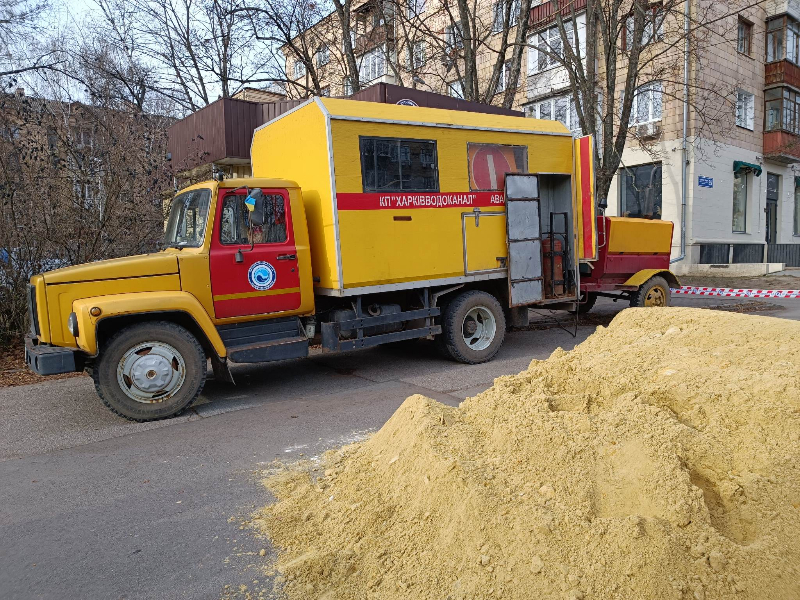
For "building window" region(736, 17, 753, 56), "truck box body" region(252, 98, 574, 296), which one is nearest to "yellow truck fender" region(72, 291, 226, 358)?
"truck box body" region(252, 98, 574, 296)

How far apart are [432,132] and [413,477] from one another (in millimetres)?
5431

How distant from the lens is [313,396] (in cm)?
691

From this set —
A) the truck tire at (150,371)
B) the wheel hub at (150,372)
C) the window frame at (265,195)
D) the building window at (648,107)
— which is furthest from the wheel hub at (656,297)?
the building window at (648,107)

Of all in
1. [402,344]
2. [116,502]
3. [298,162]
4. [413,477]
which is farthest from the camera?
[402,344]

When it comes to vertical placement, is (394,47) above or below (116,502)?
above

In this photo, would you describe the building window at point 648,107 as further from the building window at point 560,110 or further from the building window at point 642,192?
the building window at point 560,110

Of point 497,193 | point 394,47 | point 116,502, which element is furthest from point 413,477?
point 394,47

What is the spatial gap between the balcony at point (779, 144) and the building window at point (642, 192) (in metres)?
6.62

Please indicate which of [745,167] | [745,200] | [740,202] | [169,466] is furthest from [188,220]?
[745,200]

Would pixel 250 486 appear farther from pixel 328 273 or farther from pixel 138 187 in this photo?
pixel 138 187

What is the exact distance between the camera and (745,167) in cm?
2436

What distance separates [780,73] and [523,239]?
23.9m

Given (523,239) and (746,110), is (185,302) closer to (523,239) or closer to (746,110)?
(523,239)

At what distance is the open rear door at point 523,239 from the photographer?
8562 millimetres
